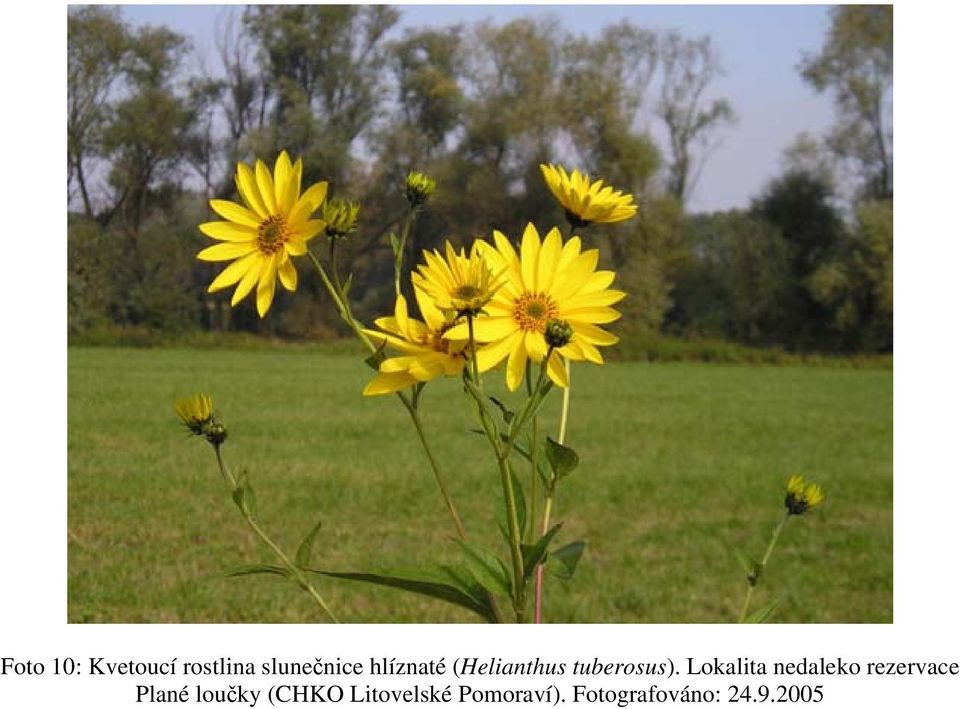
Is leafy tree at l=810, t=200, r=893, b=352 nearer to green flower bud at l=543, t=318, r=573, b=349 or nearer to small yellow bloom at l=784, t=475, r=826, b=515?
small yellow bloom at l=784, t=475, r=826, b=515

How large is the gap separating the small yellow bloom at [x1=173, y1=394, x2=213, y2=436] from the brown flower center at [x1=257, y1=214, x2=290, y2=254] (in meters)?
0.11

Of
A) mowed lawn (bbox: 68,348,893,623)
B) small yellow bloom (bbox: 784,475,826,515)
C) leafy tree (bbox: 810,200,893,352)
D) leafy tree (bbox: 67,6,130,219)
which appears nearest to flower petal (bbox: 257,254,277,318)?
small yellow bloom (bbox: 784,475,826,515)

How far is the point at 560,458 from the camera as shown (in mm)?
491

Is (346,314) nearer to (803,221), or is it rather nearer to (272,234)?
(272,234)

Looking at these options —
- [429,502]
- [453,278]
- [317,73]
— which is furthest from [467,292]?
[317,73]

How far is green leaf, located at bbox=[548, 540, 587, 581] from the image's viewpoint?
0.49 meters

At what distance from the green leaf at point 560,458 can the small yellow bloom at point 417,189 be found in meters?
0.12

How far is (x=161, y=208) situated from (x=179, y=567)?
497 centimetres

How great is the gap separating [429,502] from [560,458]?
3.11 meters

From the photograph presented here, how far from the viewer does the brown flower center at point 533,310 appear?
1.48ft

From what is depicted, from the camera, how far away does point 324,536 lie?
10.2 ft

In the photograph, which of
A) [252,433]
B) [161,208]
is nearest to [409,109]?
[161,208]

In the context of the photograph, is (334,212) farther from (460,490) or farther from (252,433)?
(252,433)

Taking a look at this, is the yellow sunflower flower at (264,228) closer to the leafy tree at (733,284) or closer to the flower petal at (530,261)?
the flower petal at (530,261)
